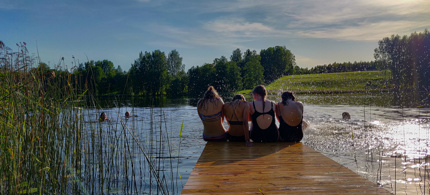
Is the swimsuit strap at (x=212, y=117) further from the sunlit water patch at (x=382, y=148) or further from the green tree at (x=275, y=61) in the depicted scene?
the green tree at (x=275, y=61)

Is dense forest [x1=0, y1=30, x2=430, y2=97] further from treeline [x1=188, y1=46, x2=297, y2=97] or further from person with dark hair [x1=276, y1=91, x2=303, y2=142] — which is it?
person with dark hair [x1=276, y1=91, x2=303, y2=142]

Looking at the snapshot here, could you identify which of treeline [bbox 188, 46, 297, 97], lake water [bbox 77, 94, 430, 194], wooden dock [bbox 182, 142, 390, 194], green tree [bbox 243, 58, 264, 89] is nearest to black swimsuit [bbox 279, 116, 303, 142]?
wooden dock [bbox 182, 142, 390, 194]

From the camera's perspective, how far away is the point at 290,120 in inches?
259

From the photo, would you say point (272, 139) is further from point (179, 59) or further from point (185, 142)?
point (179, 59)

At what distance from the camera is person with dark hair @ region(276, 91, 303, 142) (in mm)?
6527

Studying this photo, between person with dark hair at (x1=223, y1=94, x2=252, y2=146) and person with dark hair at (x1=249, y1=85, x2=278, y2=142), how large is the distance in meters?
0.19

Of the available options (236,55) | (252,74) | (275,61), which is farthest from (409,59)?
(236,55)

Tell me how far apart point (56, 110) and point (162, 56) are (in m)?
74.9

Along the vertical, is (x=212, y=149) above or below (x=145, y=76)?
below

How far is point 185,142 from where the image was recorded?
10.2 m

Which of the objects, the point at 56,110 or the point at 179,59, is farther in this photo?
the point at 179,59

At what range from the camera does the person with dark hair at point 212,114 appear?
646cm

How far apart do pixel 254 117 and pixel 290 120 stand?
31.2 inches

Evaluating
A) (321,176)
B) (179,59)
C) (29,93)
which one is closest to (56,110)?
(29,93)
